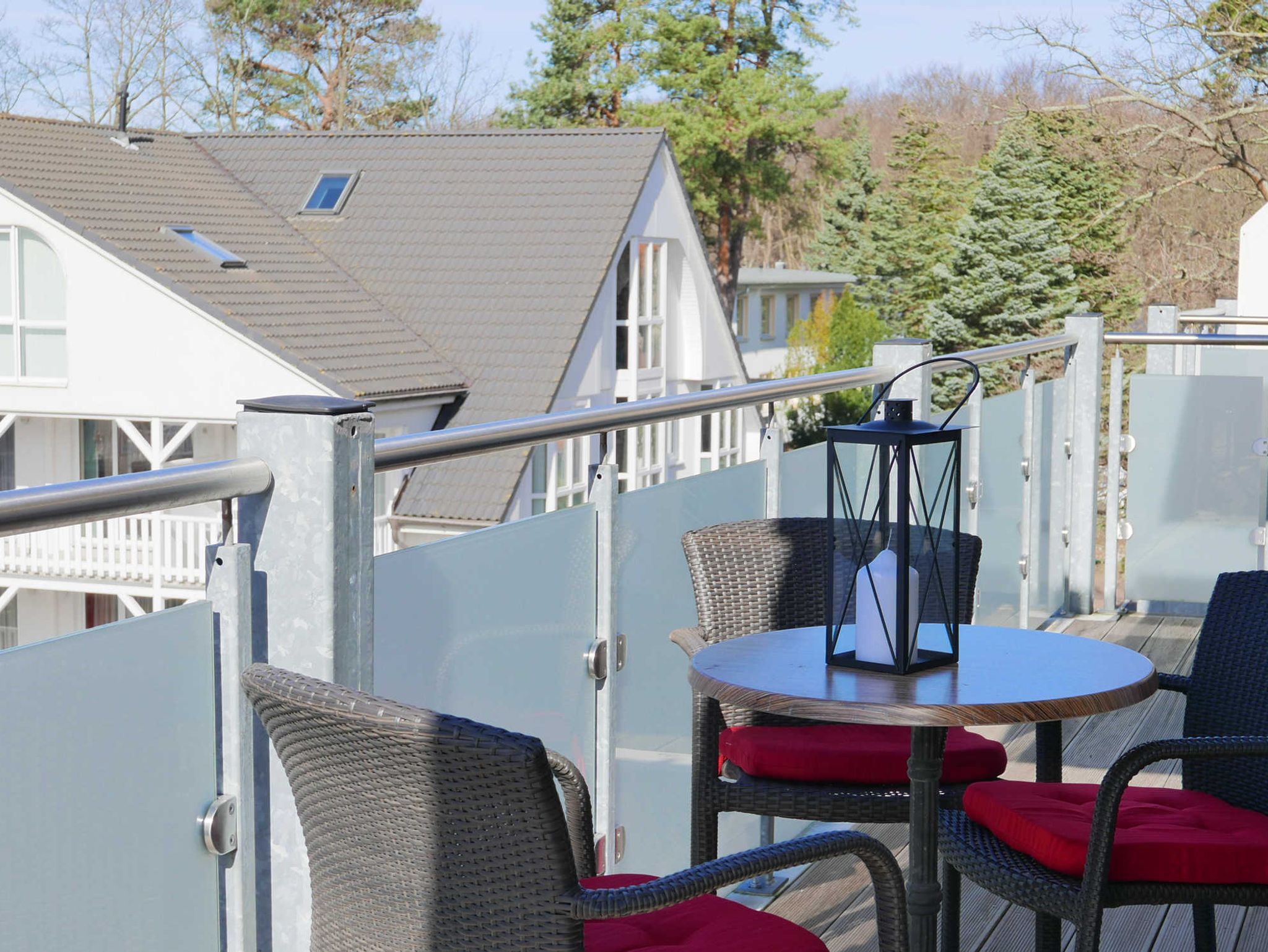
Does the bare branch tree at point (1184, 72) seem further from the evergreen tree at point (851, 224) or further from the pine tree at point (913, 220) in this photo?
the evergreen tree at point (851, 224)

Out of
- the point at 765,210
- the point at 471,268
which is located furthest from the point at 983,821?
the point at 765,210

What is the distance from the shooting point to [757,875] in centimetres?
178

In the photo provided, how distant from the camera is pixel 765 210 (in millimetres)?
46781

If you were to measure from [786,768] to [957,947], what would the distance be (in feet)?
1.59

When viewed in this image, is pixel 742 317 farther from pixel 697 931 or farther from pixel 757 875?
pixel 757 875

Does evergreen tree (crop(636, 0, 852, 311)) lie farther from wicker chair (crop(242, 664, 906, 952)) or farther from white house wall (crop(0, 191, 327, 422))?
wicker chair (crop(242, 664, 906, 952))

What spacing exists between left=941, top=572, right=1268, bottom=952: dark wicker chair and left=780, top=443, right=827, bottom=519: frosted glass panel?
132 centimetres

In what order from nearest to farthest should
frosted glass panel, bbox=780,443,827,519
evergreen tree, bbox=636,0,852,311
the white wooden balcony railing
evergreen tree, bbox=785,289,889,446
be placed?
1. frosted glass panel, bbox=780,443,827,519
2. the white wooden balcony railing
3. evergreen tree, bbox=785,289,889,446
4. evergreen tree, bbox=636,0,852,311

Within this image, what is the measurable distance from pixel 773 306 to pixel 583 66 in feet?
32.4

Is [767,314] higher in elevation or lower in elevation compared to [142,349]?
higher

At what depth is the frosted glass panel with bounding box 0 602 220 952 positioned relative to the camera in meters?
1.61

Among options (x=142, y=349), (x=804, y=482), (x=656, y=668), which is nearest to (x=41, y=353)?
(x=142, y=349)

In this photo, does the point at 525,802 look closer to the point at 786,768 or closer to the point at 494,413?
the point at 786,768

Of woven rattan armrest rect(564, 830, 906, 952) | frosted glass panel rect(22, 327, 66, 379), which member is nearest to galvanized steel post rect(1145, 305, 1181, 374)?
woven rattan armrest rect(564, 830, 906, 952)
